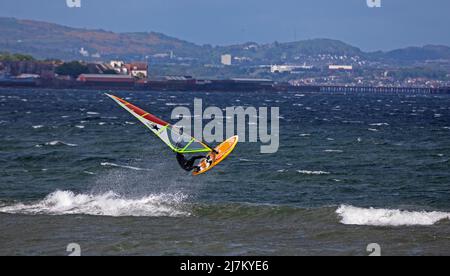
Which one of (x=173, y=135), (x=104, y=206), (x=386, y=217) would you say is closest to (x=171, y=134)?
(x=173, y=135)

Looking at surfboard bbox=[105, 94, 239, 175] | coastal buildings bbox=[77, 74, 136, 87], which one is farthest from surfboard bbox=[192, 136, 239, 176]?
coastal buildings bbox=[77, 74, 136, 87]

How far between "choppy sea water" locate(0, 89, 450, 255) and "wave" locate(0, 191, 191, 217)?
1.4 inches

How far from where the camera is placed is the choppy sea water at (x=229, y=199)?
2181 centimetres

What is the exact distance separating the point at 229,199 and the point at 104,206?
4000mm

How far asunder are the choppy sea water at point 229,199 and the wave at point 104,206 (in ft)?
0.12

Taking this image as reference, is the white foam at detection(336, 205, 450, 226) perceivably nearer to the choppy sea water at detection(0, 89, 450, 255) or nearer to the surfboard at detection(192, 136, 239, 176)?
the choppy sea water at detection(0, 89, 450, 255)

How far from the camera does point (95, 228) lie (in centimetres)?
2348

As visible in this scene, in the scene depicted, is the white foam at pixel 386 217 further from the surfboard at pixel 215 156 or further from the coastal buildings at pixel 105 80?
the coastal buildings at pixel 105 80

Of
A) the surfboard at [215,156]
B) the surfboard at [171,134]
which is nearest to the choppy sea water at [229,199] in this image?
the surfboard at [215,156]

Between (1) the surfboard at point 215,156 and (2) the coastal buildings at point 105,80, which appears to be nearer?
(1) the surfboard at point 215,156
